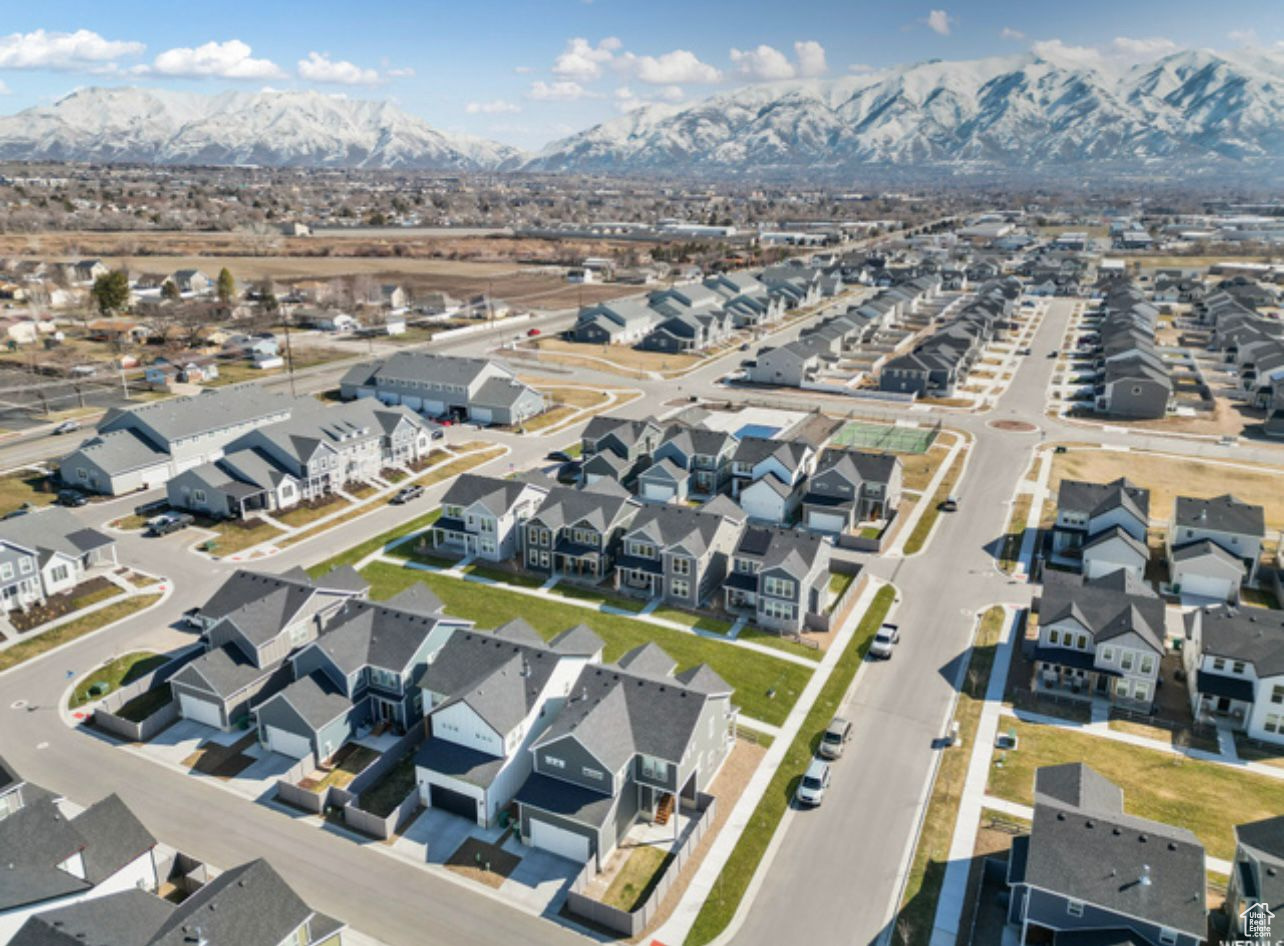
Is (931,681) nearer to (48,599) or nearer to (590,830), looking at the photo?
(590,830)

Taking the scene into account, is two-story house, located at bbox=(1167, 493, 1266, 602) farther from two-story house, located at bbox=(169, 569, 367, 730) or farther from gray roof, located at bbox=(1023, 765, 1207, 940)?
two-story house, located at bbox=(169, 569, 367, 730)

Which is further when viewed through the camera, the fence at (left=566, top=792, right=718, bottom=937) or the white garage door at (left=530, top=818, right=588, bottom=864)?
the white garage door at (left=530, top=818, right=588, bottom=864)

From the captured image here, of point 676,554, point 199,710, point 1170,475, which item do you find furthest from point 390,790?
point 1170,475

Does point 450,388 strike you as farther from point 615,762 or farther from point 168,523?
point 615,762

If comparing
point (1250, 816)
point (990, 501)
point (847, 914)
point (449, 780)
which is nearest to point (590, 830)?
point (449, 780)

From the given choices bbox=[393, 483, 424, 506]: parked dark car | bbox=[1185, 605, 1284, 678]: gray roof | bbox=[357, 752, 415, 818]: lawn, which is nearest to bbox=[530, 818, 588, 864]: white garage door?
bbox=[357, 752, 415, 818]: lawn
